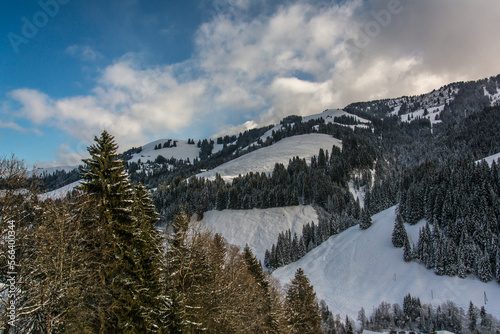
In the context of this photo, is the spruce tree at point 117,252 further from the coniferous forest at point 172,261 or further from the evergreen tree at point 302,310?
the evergreen tree at point 302,310

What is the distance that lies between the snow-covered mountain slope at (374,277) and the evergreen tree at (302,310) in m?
31.9

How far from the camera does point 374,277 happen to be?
227 feet

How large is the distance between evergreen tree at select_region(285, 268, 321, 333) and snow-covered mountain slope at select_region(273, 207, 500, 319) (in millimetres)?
31854

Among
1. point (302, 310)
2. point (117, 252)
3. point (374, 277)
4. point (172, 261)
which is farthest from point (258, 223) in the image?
point (117, 252)

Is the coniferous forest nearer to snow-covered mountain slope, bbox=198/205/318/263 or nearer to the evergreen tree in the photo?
the evergreen tree

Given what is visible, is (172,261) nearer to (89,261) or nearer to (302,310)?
(89,261)

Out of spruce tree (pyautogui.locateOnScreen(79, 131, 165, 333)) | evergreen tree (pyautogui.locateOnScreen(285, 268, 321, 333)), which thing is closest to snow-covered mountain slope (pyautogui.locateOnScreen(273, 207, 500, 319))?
evergreen tree (pyautogui.locateOnScreen(285, 268, 321, 333))

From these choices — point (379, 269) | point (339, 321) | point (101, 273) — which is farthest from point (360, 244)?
point (101, 273)

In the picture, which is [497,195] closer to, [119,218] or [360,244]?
[360,244]

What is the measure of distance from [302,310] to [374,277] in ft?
158

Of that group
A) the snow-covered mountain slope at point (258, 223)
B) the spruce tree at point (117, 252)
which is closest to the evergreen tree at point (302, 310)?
the spruce tree at point (117, 252)

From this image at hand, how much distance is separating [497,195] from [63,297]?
98810mm

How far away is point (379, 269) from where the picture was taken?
71000 millimetres

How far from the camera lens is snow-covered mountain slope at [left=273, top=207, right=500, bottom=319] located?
57.4 m
